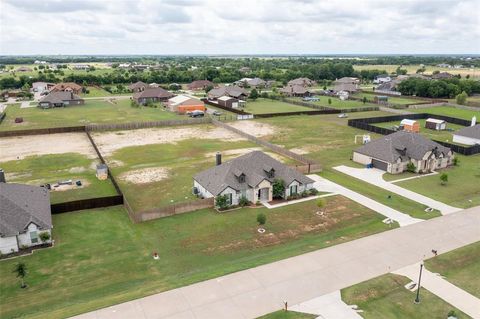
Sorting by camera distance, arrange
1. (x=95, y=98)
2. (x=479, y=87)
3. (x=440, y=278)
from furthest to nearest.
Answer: (x=479, y=87)
(x=95, y=98)
(x=440, y=278)

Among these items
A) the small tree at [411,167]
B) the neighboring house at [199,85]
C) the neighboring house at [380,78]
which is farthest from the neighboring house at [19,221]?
the neighboring house at [380,78]

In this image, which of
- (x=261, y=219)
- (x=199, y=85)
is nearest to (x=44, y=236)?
(x=261, y=219)

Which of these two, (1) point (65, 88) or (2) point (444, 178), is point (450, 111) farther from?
(1) point (65, 88)

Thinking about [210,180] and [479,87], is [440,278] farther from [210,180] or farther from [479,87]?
[479,87]

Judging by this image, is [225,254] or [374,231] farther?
[374,231]

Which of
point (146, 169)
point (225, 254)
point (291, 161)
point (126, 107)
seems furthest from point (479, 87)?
point (225, 254)

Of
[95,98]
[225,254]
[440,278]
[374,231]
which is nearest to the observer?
[440,278]
